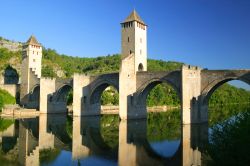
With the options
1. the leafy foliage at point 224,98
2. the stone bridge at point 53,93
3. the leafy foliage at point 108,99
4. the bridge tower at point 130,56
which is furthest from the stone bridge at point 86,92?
the leafy foliage at point 224,98

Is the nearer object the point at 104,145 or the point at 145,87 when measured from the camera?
the point at 104,145

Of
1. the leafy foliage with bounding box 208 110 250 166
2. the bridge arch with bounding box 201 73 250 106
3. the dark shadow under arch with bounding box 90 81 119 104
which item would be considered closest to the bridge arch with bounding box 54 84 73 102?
the dark shadow under arch with bounding box 90 81 119 104

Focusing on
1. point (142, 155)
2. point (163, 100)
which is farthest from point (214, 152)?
point (163, 100)

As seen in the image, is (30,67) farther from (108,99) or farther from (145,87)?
(145,87)

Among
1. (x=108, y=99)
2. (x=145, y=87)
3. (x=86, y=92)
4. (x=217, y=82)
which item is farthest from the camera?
(x=108, y=99)

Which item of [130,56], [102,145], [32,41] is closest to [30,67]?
[32,41]

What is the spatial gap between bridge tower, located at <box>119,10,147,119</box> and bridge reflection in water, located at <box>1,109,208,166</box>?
17.0 feet

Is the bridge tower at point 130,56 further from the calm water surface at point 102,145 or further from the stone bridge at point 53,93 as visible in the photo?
the stone bridge at point 53,93

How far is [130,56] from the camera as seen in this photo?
4122 centimetres

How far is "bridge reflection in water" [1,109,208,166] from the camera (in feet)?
63.5

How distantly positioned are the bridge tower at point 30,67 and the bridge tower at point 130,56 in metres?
21.4

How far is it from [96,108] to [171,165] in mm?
32109

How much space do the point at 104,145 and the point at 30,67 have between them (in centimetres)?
3779

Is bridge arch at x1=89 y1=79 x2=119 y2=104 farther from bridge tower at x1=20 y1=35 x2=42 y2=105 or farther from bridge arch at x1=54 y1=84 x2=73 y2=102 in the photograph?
bridge tower at x1=20 y1=35 x2=42 y2=105
